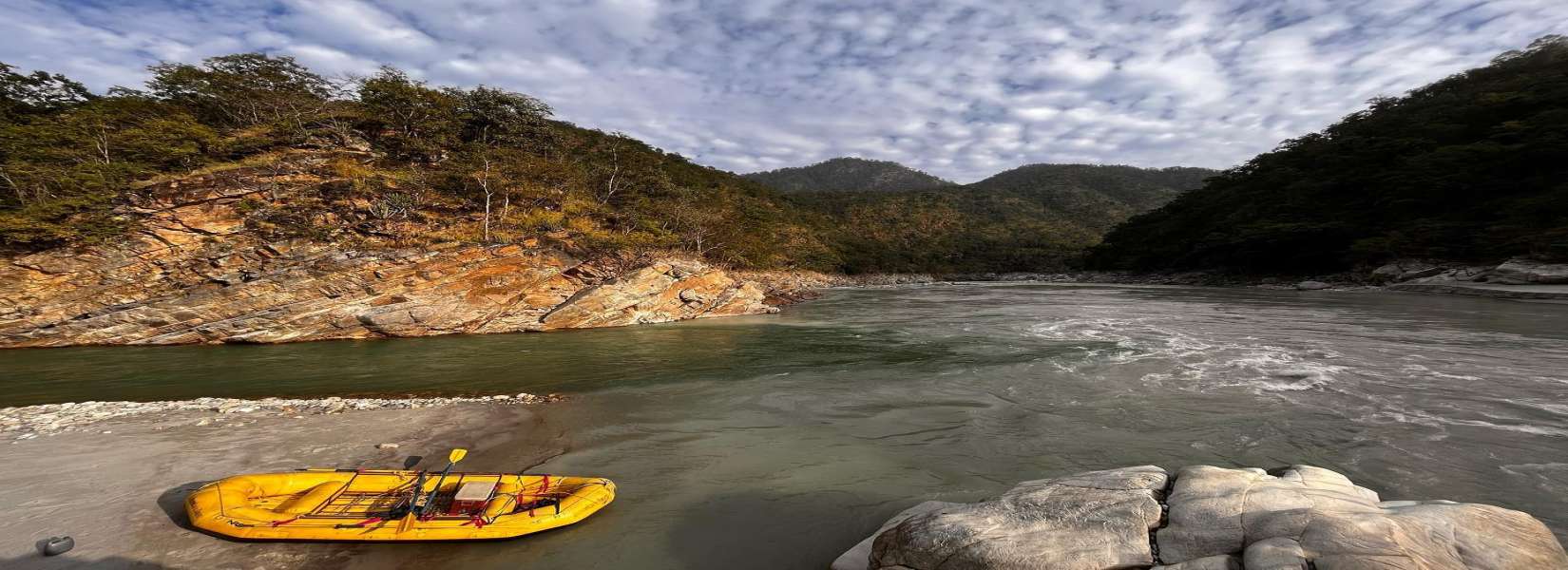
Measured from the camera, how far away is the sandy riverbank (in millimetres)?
4824

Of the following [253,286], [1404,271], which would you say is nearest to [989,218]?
[1404,271]

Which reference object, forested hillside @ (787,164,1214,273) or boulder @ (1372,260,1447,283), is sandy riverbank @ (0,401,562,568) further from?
forested hillside @ (787,164,1214,273)

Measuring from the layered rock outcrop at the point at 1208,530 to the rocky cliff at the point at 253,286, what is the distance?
70.9 ft

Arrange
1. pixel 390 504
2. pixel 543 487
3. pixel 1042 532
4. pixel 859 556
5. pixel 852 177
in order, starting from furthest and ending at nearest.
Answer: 1. pixel 852 177
2. pixel 543 487
3. pixel 390 504
4. pixel 859 556
5. pixel 1042 532

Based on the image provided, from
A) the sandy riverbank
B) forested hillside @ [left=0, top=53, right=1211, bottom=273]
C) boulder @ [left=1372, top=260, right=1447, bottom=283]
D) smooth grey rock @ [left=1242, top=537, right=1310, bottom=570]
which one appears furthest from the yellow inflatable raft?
boulder @ [left=1372, top=260, right=1447, bottom=283]

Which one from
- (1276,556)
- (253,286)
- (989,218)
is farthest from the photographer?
(989,218)

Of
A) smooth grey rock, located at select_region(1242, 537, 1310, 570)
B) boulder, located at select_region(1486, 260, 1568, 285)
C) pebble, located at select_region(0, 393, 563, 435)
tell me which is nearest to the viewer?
smooth grey rock, located at select_region(1242, 537, 1310, 570)

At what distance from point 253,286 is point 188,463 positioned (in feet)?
55.2

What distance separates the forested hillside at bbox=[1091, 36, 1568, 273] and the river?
16.8 m

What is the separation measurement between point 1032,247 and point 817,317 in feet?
252

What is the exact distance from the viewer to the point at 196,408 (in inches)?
370

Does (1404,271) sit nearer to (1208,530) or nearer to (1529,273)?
(1529,273)

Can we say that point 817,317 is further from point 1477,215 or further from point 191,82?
point 1477,215

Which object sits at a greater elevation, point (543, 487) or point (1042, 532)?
point (1042, 532)
